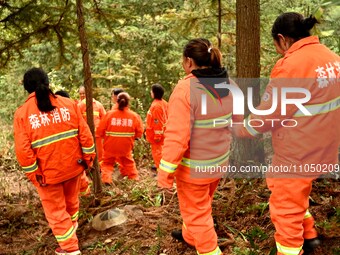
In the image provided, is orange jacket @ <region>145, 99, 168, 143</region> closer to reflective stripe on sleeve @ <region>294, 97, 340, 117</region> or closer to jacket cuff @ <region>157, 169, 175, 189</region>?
jacket cuff @ <region>157, 169, 175, 189</region>

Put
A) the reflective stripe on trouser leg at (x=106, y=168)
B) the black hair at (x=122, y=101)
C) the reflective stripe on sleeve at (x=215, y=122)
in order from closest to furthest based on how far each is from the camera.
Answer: the reflective stripe on sleeve at (x=215, y=122) < the black hair at (x=122, y=101) < the reflective stripe on trouser leg at (x=106, y=168)

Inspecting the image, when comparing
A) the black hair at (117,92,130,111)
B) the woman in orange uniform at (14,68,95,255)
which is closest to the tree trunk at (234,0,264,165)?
the woman in orange uniform at (14,68,95,255)

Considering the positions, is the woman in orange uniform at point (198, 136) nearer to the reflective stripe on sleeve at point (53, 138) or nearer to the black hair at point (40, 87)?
the reflective stripe on sleeve at point (53, 138)

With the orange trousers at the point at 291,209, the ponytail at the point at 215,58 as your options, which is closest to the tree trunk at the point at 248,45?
the ponytail at the point at 215,58

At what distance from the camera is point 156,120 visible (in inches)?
331

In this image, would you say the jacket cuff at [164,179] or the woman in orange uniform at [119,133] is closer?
the jacket cuff at [164,179]

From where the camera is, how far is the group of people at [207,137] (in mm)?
2932

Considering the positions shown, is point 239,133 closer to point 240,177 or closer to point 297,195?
point 297,195

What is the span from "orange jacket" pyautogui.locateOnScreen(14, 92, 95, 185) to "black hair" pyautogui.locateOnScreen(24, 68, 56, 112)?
76 millimetres

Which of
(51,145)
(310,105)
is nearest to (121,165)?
(51,145)

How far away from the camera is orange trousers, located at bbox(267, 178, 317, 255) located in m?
2.97

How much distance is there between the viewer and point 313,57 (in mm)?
2891

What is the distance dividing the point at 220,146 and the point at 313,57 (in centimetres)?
119

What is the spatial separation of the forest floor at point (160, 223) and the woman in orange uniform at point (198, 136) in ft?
1.99
